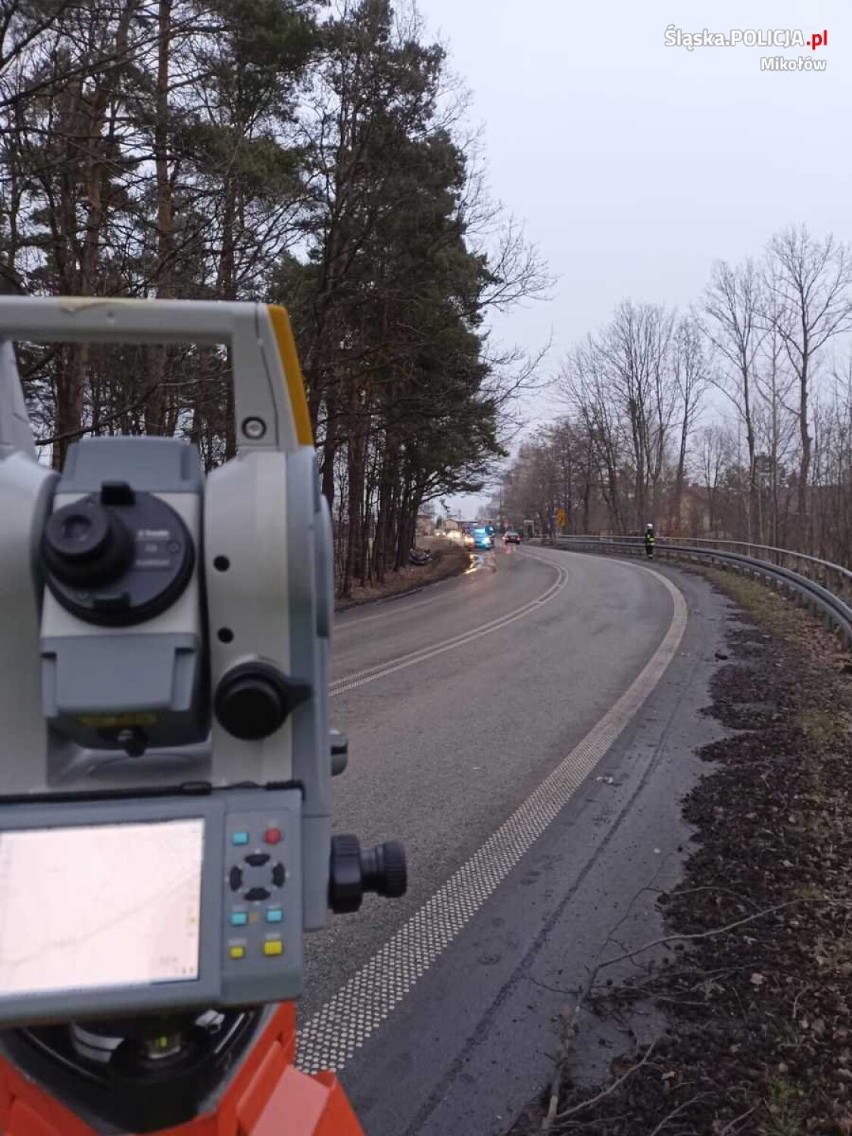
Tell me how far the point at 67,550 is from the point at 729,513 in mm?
60149

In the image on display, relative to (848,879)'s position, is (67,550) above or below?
above

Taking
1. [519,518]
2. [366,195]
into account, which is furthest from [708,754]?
[519,518]

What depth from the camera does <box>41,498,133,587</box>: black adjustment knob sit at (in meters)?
1.31

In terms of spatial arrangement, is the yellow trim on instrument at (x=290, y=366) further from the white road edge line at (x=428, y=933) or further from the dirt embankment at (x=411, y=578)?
the dirt embankment at (x=411, y=578)

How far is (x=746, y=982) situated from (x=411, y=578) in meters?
25.7

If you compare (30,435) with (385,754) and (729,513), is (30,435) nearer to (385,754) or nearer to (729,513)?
(385,754)

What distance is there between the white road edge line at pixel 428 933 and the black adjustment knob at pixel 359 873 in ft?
5.35

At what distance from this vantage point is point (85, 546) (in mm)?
1308

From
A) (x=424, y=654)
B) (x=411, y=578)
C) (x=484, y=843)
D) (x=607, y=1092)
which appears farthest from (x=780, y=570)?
(x=607, y=1092)

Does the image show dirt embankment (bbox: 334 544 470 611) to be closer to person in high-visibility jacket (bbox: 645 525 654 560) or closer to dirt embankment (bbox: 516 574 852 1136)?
person in high-visibility jacket (bbox: 645 525 654 560)

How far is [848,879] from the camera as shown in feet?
13.5

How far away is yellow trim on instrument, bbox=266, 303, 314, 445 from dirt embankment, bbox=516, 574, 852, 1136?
7.21ft

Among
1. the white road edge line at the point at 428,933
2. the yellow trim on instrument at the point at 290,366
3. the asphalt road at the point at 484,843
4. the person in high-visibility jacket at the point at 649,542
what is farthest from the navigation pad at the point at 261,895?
the person in high-visibility jacket at the point at 649,542

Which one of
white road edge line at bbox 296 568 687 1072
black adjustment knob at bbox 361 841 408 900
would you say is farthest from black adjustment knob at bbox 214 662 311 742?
white road edge line at bbox 296 568 687 1072
